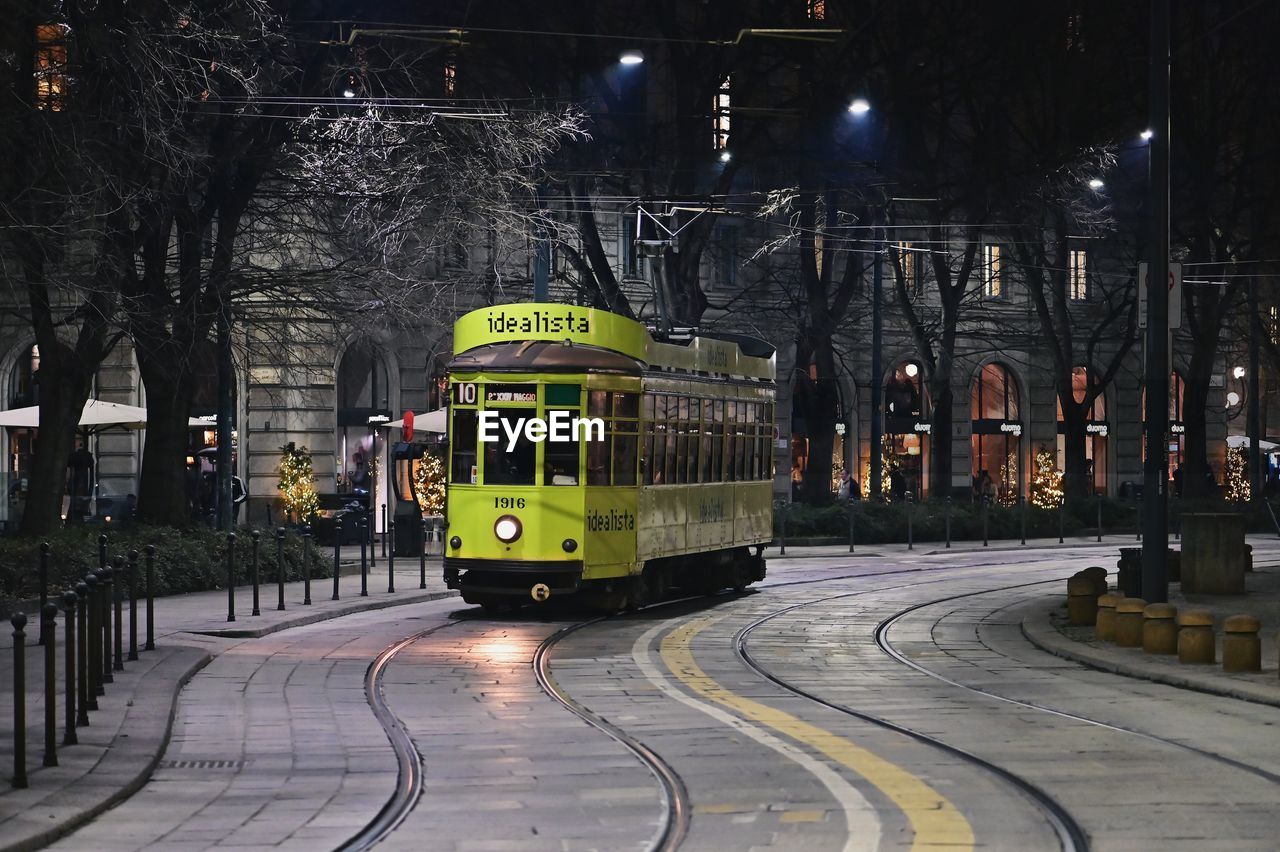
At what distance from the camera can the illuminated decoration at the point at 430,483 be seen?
40219 millimetres

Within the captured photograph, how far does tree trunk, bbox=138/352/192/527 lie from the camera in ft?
97.4

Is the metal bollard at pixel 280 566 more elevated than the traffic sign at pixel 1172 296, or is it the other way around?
the traffic sign at pixel 1172 296

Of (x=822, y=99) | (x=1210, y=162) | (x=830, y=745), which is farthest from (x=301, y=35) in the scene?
(x=1210, y=162)

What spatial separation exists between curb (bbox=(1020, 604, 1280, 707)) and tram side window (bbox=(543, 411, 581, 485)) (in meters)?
5.40

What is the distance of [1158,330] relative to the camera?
2130 cm

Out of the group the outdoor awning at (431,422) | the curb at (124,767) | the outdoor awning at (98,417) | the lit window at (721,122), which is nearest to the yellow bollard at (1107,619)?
the curb at (124,767)

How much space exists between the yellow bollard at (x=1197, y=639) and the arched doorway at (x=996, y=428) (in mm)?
44518

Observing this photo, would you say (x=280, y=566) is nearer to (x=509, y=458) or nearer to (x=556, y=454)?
(x=509, y=458)

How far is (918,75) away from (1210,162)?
8534 mm

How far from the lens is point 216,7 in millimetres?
26484

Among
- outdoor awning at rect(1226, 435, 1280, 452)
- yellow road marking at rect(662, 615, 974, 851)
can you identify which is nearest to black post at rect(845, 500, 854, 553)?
yellow road marking at rect(662, 615, 974, 851)

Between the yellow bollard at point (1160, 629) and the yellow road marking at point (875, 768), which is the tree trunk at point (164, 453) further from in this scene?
the yellow bollard at point (1160, 629)

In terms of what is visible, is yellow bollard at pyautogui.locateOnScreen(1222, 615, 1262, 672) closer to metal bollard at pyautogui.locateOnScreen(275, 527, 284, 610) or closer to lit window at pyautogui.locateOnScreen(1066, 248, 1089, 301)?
metal bollard at pyautogui.locateOnScreen(275, 527, 284, 610)

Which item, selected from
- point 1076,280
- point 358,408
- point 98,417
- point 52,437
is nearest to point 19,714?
point 52,437
